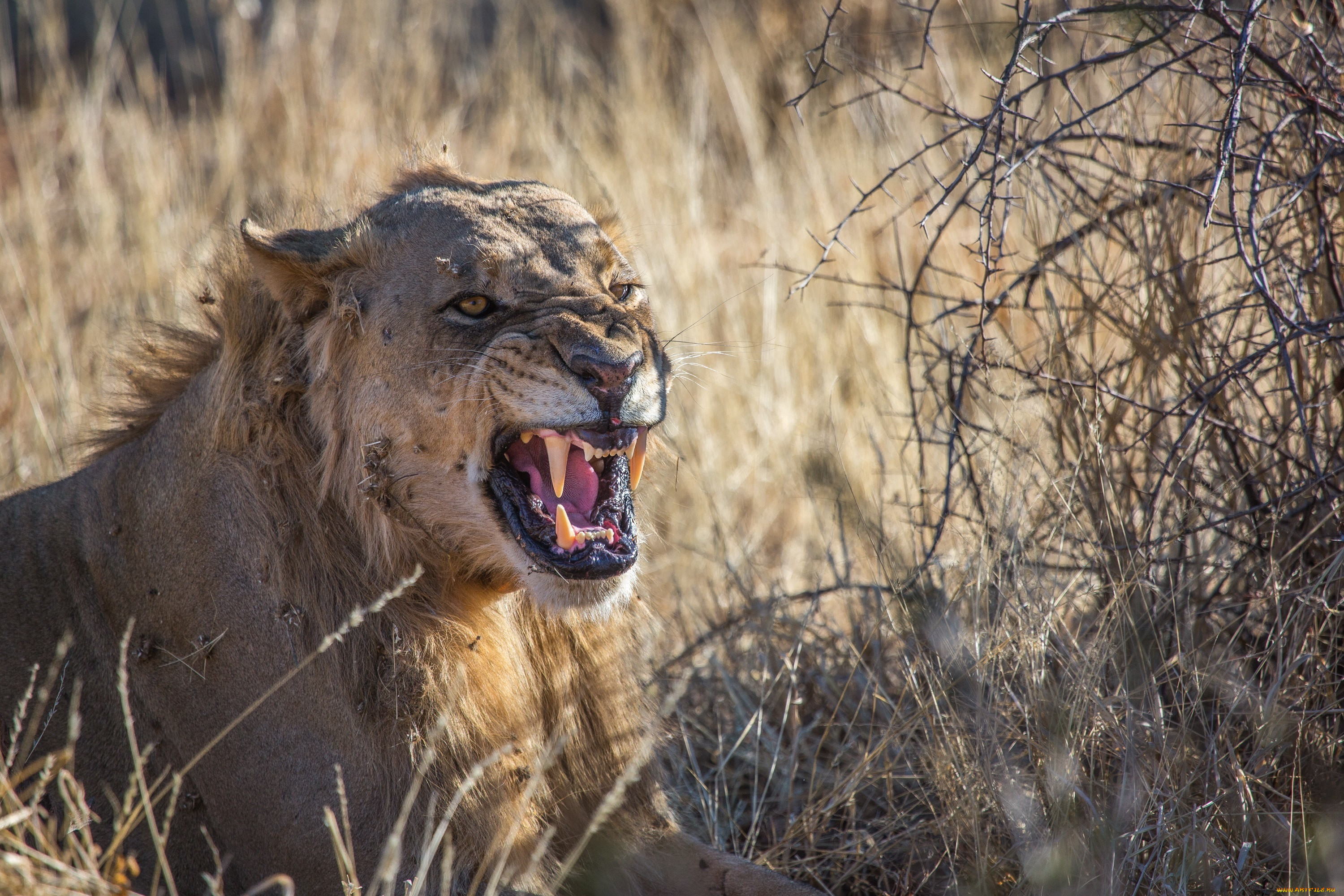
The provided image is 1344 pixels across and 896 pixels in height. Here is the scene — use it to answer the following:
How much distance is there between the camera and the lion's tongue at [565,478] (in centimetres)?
280

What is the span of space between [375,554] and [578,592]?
1.57 feet

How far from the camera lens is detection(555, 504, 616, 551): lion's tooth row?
2723 mm

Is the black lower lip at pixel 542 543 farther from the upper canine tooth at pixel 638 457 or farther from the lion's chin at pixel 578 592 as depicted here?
the upper canine tooth at pixel 638 457

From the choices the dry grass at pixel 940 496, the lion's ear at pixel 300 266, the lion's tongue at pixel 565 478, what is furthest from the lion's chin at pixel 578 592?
the lion's ear at pixel 300 266

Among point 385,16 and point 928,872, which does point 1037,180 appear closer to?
point 928,872

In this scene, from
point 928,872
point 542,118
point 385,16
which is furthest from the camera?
point 385,16

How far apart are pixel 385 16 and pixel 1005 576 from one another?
739 centimetres

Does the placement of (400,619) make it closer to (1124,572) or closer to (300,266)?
(300,266)

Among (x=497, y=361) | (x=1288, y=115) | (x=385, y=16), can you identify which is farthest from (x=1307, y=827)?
(x=385, y=16)

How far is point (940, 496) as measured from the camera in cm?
395

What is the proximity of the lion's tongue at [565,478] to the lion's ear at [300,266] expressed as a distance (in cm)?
58

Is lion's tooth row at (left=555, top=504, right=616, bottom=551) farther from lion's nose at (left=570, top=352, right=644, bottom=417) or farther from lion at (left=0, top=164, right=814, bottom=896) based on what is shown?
lion's nose at (left=570, top=352, right=644, bottom=417)

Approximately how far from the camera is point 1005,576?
3.49 m

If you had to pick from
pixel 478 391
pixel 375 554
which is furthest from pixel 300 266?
pixel 375 554
